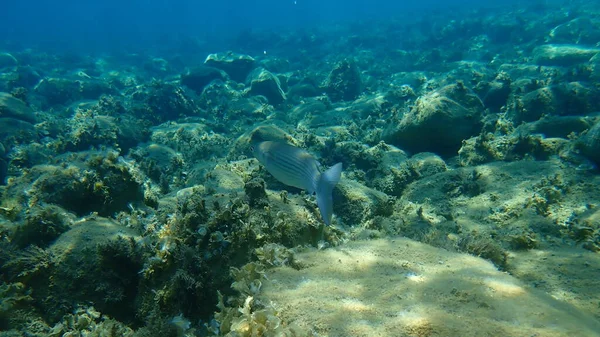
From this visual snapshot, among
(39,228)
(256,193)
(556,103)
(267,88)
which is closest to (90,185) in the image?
(39,228)

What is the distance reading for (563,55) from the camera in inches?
647

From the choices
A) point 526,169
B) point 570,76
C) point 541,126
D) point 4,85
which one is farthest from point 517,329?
point 4,85

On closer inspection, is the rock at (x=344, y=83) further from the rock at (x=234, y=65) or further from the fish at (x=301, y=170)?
the fish at (x=301, y=170)

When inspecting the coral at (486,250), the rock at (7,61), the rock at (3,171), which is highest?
the rock at (7,61)

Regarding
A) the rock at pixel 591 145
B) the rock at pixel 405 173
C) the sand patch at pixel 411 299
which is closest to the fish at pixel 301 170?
the sand patch at pixel 411 299

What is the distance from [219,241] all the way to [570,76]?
49.8 feet

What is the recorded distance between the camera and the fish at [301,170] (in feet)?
9.41

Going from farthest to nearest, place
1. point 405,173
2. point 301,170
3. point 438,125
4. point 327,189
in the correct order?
point 438,125
point 405,173
point 301,170
point 327,189

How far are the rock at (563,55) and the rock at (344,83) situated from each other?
983 cm

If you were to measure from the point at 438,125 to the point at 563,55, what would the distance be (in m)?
14.0

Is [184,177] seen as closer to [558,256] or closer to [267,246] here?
[267,246]

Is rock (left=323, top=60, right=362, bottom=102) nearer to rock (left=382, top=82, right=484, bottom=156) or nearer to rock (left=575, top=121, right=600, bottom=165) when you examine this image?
rock (left=382, top=82, right=484, bottom=156)

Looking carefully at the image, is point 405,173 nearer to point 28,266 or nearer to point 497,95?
point 28,266

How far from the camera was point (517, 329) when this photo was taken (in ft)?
6.68
